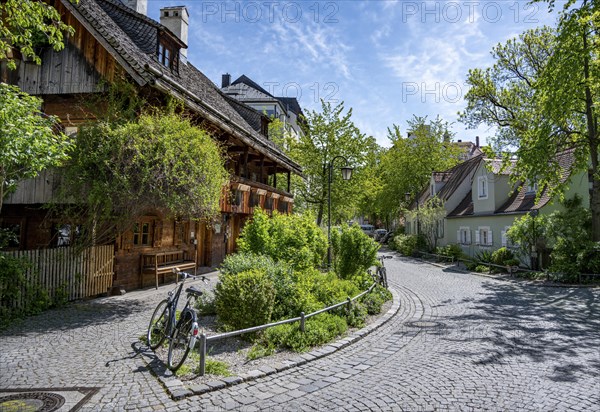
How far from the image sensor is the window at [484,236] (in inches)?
1046

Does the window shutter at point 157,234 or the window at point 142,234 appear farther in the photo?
the window shutter at point 157,234

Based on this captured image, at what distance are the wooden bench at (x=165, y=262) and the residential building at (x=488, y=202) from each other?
1582cm

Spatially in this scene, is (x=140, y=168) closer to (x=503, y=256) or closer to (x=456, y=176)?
(x=503, y=256)

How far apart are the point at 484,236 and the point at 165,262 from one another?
21619 millimetres

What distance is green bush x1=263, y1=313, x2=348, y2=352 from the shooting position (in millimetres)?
7201

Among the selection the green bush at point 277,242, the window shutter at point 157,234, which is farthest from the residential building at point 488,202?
the window shutter at point 157,234

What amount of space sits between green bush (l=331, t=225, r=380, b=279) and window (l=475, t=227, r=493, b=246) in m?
17.5

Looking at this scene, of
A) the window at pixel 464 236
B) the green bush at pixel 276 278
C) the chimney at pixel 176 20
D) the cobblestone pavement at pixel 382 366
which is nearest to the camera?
the cobblestone pavement at pixel 382 366

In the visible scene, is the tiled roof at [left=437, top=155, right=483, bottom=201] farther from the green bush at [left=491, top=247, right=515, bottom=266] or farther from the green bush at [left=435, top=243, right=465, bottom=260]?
the green bush at [left=491, top=247, right=515, bottom=266]

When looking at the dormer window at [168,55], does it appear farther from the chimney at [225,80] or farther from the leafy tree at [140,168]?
the chimney at [225,80]

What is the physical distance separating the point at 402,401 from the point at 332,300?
180 inches

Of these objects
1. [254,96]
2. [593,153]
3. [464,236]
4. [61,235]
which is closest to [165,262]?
[61,235]

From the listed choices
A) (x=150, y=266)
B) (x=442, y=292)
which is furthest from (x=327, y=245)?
(x=150, y=266)

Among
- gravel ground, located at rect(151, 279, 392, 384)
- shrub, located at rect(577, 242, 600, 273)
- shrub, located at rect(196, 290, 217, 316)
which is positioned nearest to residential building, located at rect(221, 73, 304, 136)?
shrub, located at rect(577, 242, 600, 273)
